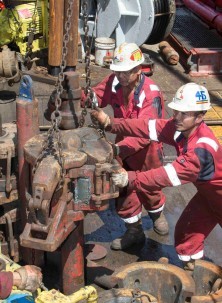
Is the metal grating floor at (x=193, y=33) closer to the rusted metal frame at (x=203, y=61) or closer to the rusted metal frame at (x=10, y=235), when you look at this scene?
the rusted metal frame at (x=203, y=61)

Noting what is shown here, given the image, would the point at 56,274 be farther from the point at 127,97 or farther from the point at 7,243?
the point at 127,97

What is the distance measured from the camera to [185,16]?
12.5 m

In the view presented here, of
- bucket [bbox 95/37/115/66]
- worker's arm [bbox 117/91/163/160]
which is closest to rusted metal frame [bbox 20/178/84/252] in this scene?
worker's arm [bbox 117/91/163/160]

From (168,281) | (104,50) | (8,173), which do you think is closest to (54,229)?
(8,173)

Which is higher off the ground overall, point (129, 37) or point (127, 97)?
point (127, 97)

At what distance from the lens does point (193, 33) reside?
1128cm

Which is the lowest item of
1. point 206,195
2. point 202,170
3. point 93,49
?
point 93,49

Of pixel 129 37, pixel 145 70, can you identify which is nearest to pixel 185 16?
pixel 129 37

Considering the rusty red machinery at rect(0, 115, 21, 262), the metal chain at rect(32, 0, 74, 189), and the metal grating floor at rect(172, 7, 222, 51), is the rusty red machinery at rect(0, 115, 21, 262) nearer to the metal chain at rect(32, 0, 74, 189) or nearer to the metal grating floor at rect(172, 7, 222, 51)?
the metal chain at rect(32, 0, 74, 189)

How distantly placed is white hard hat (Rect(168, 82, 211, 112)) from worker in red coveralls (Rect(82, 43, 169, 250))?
70 cm

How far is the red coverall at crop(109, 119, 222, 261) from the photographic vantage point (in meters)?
4.30

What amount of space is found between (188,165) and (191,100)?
1.69 ft

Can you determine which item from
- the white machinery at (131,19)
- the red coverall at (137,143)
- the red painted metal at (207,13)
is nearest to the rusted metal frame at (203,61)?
the white machinery at (131,19)

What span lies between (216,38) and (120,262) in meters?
6.64
